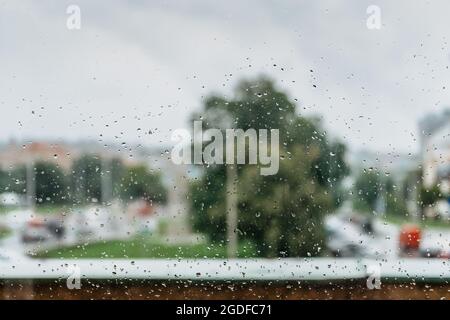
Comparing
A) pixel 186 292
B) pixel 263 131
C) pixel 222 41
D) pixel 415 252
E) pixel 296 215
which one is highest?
pixel 222 41

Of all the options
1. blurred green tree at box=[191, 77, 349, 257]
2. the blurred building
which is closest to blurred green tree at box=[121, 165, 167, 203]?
blurred green tree at box=[191, 77, 349, 257]

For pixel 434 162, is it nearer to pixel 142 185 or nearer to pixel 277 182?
pixel 277 182

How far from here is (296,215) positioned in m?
1.36

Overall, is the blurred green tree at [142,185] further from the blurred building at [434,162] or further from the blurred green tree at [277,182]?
the blurred building at [434,162]

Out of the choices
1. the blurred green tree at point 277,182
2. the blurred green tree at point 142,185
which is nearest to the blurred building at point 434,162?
the blurred green tree at point 277,182

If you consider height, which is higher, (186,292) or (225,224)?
(225,224)

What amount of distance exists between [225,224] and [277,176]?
21 centimetres

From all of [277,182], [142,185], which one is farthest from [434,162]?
[142,185]

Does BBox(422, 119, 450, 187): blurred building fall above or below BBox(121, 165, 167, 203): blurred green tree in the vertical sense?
above

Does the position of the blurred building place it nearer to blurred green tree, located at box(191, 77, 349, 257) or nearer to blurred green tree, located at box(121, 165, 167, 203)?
blurred green tree, located at box(191, 77, 349, 257)

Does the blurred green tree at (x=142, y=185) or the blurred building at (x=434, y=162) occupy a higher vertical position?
the blurred building at (x=434, y=162)

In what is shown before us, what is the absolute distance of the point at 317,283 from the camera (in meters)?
1.37

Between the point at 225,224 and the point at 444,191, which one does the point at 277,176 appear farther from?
the point at 444,191

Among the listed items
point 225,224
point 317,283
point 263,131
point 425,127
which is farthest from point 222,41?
point 317,283
